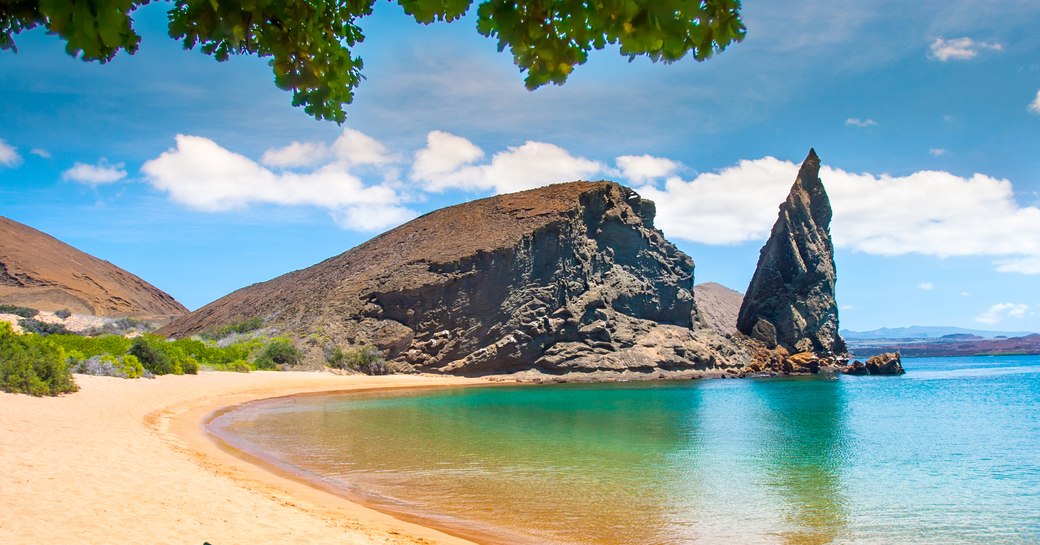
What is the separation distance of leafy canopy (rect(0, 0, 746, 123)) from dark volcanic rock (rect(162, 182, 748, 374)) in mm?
57082

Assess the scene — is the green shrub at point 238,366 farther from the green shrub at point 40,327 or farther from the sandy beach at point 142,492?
the sandy beach at point 142,492

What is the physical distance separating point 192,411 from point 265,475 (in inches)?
535

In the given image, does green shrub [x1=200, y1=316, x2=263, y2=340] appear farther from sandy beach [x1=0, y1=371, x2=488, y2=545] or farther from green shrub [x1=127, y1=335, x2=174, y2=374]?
sandy beach [x1=0, y1=371, x2=488, y2=545]


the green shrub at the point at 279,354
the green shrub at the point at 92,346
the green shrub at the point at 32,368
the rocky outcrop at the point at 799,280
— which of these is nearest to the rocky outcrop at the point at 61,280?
the green shrub at the point at 279,354

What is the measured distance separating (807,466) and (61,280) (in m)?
117

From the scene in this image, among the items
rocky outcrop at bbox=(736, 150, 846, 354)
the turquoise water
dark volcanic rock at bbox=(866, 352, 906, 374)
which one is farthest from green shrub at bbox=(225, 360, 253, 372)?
dark volcanic rock at bbox=(866, 352, 906, 374)

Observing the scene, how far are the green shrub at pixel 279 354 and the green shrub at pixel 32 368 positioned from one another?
32.1m

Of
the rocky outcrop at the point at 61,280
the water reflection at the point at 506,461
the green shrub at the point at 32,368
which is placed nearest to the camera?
the water reflection at the point at 506,461

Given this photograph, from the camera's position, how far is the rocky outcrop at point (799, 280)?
85.0 metres

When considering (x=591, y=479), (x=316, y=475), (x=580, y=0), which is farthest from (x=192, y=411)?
(x=580, y=0)

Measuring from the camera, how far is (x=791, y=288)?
85500 mm

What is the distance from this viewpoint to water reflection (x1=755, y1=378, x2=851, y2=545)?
1089 cm

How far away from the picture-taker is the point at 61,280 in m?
104

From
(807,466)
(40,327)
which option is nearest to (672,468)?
(807,466)
